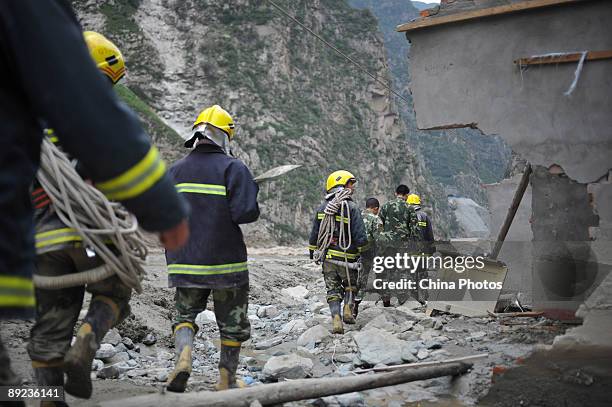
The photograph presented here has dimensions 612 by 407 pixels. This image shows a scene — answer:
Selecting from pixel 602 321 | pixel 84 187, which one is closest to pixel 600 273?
pixel 602 321

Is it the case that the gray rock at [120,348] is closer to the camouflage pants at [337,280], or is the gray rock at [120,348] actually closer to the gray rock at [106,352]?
the gray rock at [106,352]

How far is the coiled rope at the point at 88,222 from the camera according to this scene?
8.75 feet

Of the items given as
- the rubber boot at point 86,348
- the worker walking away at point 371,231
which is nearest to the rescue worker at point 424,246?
the worker walking away at point 371,231

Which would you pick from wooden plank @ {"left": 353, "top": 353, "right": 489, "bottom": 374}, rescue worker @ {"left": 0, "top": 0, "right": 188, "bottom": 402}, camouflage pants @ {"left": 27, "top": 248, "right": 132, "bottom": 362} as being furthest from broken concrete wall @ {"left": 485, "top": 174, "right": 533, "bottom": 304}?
rescue worker @ {"left": 0, "top": 0, "right": 188, "bottom": 402}

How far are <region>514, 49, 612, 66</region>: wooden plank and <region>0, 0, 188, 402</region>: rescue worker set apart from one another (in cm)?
425

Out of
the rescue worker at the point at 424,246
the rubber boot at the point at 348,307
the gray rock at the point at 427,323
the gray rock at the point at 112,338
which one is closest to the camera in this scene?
the gray rock at the point at 112,338

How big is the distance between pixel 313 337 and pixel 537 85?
3.28 metres

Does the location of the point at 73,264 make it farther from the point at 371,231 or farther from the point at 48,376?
the point at 371,231

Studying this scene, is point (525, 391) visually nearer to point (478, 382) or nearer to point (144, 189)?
point (478, 382)

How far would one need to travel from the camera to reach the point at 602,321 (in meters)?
3.69

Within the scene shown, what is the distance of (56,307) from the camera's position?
273 cm

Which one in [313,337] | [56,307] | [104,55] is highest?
[104,55]

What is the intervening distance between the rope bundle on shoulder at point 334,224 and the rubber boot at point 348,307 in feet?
1.87

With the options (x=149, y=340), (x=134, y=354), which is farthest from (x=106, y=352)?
(x=149, y=340)
